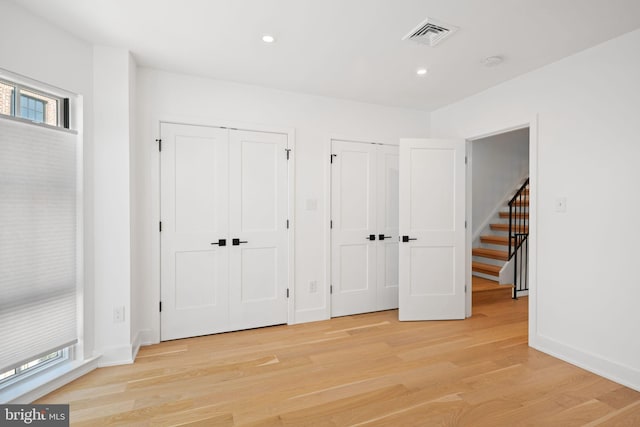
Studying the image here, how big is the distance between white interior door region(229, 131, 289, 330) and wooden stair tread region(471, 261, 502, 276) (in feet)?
10.9

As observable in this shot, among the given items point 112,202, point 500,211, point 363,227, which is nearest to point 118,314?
point 112,202

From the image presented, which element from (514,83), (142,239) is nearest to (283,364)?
(142,239)

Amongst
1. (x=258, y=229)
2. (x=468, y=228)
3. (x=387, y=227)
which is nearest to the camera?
(x=258, y=229)

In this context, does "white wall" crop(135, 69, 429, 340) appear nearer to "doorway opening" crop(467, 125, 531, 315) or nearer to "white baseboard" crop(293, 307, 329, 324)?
"white baseboard" crop(293, 307, 329, 324)

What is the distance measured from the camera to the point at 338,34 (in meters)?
2.27

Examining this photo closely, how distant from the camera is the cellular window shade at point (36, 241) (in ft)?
6.30

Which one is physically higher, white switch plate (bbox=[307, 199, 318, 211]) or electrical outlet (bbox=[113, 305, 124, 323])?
white switch plate (bbox=[307, 199, 318, 211])

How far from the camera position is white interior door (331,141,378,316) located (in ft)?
11.8

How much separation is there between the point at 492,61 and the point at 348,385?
2.97 metres

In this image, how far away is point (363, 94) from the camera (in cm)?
349

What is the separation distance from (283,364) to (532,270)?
247 centimetres

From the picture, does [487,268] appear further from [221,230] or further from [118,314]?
[118,314]

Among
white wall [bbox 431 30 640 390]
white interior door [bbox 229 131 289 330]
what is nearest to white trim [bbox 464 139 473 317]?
white wall [bbox 431 30 640 390]

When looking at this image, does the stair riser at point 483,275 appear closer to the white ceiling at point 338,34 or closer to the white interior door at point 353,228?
the white interior door at point 353,228
